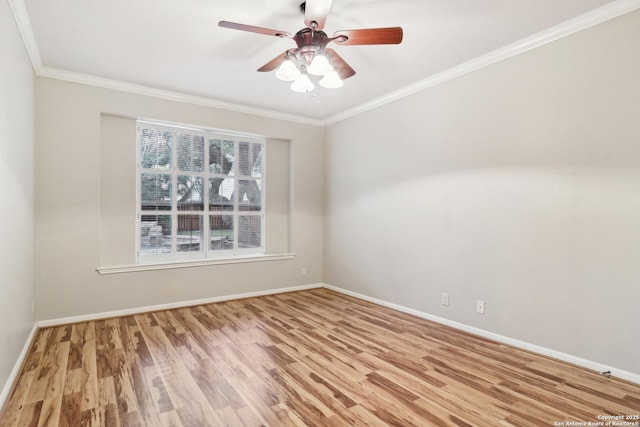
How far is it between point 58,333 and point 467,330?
161 inches

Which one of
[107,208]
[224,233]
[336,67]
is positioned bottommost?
[224,233]

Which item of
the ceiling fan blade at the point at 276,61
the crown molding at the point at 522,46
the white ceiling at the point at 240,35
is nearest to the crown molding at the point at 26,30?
the white ceiling at the point at 240,35

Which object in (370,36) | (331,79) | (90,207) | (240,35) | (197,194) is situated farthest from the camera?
(197,194)

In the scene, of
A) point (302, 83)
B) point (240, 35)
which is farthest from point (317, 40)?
point (240, 35)

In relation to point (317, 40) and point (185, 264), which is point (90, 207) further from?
point (317, 40)

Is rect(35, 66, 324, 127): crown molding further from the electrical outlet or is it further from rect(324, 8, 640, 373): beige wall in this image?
the electrical outlet

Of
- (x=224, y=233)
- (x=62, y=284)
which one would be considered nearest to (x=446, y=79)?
(x=224, y=233)

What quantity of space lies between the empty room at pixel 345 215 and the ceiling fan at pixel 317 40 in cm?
2

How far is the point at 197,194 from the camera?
14.6 ft

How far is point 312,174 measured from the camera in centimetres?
528

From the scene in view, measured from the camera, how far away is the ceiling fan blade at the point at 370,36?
83.5 inches

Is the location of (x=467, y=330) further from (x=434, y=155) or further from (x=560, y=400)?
(x=434, y=155)

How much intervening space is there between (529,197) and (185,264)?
3.88 meters

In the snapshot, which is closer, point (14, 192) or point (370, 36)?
point (370, 36)
